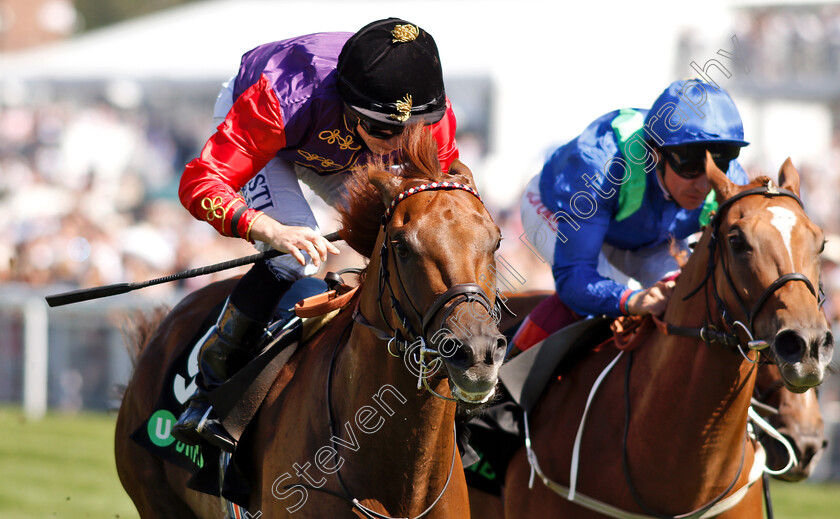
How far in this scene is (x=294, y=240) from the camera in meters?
3.38

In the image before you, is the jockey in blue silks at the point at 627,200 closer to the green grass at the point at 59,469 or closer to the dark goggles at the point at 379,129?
the dark goggles at the point at 379,129

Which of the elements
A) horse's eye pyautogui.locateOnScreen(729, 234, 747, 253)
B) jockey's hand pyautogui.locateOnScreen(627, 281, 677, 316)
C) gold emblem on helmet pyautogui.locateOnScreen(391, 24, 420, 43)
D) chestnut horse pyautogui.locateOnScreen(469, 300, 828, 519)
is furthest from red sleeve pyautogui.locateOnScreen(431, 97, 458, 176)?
chestnut horse pyautogui.locateOnScreen(469, 300, 828, 519)

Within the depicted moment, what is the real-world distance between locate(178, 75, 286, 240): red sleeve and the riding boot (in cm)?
40

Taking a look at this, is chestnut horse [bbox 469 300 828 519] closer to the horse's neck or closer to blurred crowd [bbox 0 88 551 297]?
the horse's neck

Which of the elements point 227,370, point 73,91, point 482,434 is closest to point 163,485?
point 227,370

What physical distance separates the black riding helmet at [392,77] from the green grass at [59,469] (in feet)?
11.7

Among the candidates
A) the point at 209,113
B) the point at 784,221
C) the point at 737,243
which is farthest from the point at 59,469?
the point at 209,113

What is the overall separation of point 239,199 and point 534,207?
6.05 ft

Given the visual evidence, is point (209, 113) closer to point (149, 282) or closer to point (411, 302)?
point (149, 282)

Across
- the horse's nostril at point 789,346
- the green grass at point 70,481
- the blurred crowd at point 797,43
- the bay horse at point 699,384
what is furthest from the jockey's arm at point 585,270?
the blurred crowd at point 797,43

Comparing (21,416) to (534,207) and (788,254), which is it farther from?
(788,254)

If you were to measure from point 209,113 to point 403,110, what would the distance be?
57.2 ft

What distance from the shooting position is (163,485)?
14.8 feet

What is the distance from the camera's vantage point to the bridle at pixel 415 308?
2.84 metres
